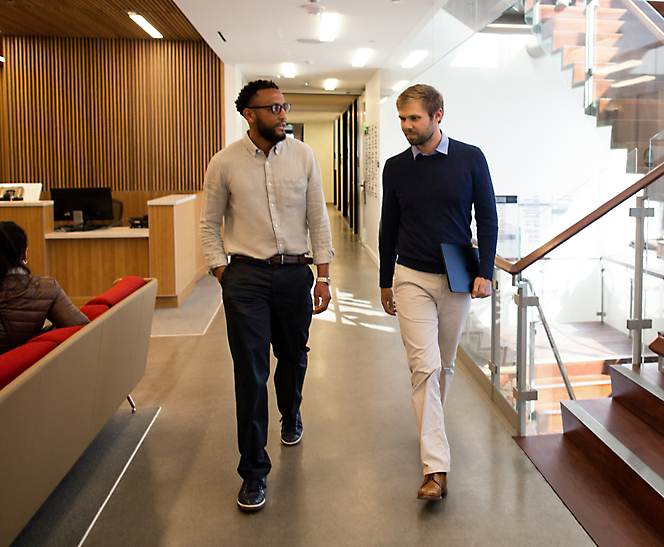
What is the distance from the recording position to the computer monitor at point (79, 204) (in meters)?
7.27

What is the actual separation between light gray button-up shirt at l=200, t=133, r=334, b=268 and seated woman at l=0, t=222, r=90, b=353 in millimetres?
817

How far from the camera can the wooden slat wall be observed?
958cm

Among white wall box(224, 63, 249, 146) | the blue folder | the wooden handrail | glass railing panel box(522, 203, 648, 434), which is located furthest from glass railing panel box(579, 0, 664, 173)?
white wall box(224, 63, 249, 146)

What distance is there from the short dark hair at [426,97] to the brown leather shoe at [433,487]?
154cm

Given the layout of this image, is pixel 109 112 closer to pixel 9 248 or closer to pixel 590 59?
pixel 590 59

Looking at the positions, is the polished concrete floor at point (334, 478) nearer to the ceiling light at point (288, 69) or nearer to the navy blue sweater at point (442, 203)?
the navy blue sweater at point (442, 203)

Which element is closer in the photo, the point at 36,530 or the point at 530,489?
the point at 36,530

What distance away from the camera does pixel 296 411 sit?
3377 millimetres

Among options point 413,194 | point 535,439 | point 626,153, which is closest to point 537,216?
point 626,153

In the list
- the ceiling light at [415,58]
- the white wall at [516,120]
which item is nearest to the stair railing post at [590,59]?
the ceiling light at [415,58]

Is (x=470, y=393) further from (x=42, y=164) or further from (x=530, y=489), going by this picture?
(x=42, y=164)

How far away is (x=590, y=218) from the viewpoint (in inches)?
126

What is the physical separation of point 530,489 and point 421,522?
1.95 ft

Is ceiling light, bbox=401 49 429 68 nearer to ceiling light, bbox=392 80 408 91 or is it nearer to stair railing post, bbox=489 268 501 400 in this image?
ceiling light, bbox=392 80 408 91
